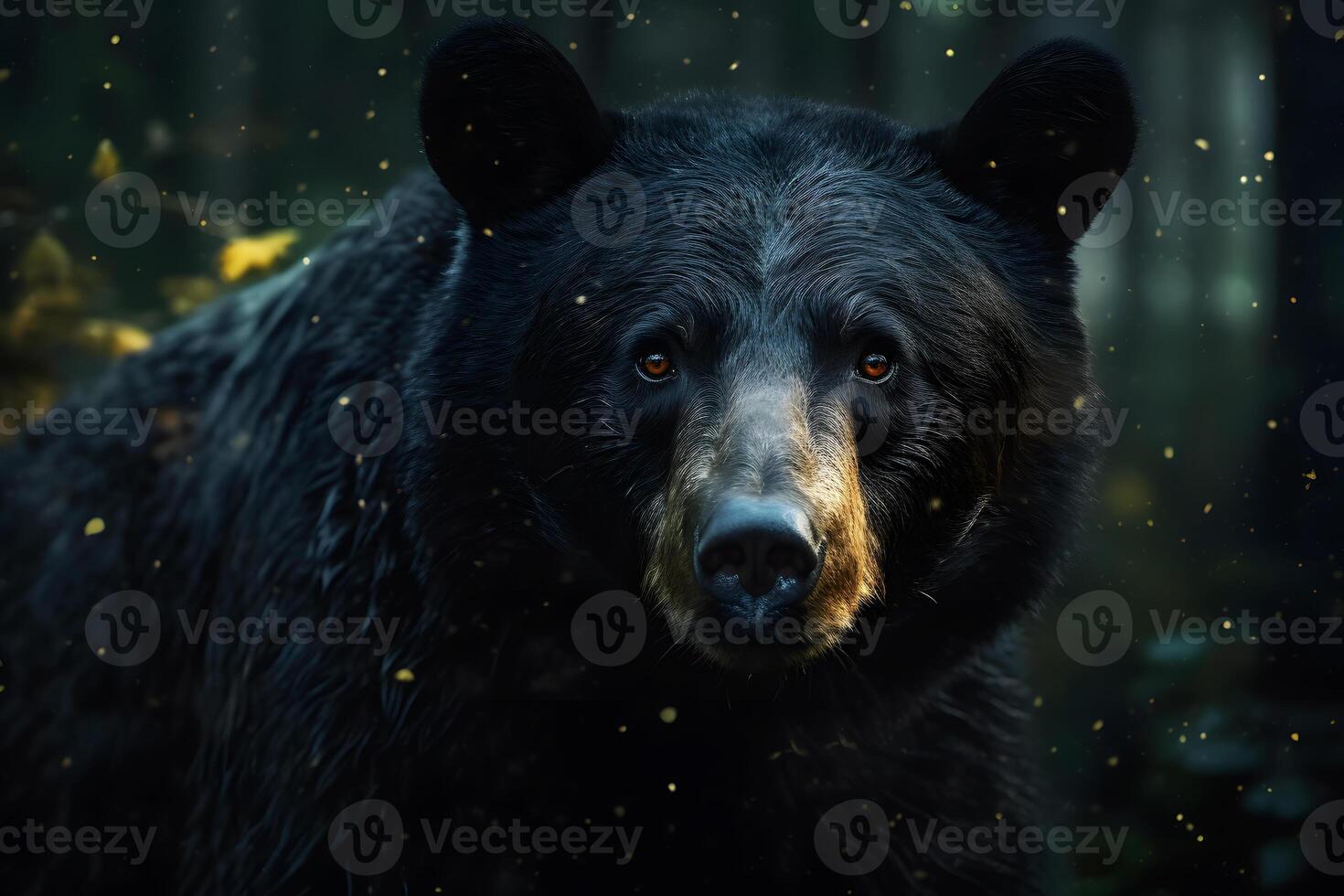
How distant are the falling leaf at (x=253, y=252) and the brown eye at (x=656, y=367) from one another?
3418mm

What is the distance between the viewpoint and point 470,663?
306 cm

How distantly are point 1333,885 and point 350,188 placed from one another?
385 inches

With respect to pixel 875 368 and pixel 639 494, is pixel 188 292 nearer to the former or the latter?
pixel 639 494

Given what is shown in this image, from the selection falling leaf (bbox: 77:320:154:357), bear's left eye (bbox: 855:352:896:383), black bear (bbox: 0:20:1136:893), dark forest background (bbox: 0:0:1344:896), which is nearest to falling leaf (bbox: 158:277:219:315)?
dark forest background (bbox: 0:0:1344:896)

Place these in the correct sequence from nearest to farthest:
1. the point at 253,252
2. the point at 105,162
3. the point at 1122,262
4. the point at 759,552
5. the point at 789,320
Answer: the point at 759,552 < the point at 789,320 < the point at 105,162 < the point at 253,252 < the point at 1122,262

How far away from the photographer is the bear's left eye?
280 centimetres

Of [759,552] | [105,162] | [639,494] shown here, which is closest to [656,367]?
[639,494]

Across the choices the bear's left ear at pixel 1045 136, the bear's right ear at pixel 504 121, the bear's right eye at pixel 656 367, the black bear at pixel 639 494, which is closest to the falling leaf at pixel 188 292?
the black bear at pixel 639 494

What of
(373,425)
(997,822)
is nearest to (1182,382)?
(997,822)

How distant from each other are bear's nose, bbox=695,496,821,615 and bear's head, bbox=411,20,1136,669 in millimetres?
120

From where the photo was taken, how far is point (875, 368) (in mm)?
2809

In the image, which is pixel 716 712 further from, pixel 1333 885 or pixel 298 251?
pixel 298 251

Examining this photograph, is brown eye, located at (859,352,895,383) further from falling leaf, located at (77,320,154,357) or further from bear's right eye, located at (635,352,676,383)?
falling leaf, located at (77,320,154,357)

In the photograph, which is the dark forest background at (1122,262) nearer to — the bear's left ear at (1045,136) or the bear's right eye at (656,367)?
the bear's left ear at (1045,136)
